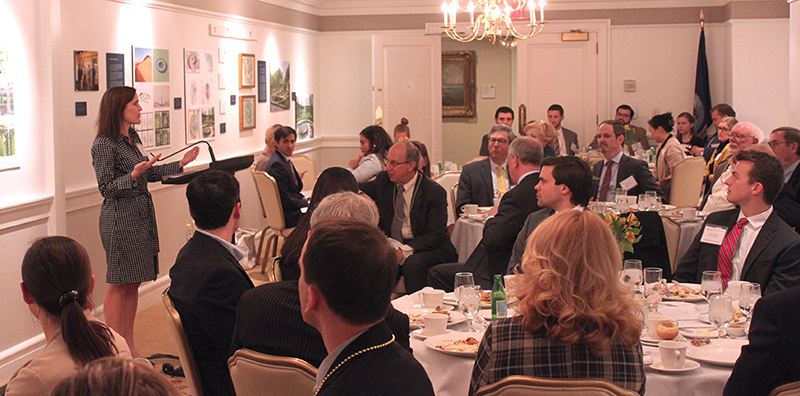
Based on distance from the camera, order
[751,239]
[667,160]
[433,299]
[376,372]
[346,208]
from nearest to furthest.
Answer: [376,372]
[346,208]
[433,299]
[751,239]
[667,160]

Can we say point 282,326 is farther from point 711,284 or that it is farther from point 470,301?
point 711,284

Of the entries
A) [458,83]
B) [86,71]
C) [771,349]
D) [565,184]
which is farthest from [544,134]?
[771,349]

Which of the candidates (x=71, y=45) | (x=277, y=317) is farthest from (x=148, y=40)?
(x=277, y=317)

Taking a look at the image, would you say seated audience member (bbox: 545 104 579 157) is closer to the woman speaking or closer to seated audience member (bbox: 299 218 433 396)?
the woman speaking

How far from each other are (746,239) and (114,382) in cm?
352

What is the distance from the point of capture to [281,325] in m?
2.35

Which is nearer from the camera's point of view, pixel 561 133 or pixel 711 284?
pixel 711 284

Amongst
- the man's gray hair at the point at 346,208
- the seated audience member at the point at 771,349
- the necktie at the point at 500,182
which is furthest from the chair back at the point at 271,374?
the necktie at the point at 500,182

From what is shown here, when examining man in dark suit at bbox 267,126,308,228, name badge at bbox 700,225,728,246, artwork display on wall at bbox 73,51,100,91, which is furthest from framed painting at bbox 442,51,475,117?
name badge at bbox 700,225,728,246

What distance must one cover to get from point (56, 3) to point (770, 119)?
928cm

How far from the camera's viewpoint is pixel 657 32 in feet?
36.1

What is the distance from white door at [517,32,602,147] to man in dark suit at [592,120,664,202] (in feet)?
14.6

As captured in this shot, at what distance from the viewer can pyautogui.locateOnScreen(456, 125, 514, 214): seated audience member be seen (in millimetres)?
6305

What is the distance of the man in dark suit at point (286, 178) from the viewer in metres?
7.00
